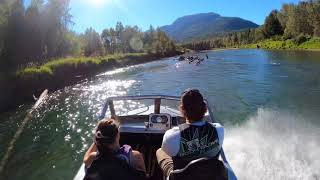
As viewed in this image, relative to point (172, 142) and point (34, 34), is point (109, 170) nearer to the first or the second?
point (172, 142)

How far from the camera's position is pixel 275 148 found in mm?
11984

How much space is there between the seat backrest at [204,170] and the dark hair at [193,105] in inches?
23.3

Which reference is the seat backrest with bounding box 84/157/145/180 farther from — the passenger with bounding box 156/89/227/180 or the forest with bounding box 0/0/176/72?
the forest with bounding box 0/0/176/72

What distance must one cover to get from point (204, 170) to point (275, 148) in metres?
8.18

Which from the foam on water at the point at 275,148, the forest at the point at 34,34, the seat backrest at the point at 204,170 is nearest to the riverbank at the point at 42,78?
the forest at the point at 34,34

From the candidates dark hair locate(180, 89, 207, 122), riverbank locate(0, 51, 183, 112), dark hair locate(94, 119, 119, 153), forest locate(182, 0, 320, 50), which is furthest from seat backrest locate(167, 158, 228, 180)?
forest locate(182, 0, 320, 50)

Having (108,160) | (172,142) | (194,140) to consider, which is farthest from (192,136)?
(108,160)

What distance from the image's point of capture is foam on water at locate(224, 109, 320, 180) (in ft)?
Answer: 32.3

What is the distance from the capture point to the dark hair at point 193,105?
480 centimetres

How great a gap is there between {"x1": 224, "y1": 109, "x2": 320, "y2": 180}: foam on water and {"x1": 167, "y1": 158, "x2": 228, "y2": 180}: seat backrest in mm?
5290

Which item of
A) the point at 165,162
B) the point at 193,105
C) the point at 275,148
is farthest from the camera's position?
the point at 275,148

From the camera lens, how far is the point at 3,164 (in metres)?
12.4

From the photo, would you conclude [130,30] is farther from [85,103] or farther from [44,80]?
[85,103]

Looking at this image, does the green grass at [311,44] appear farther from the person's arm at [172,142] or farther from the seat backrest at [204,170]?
the seat backrest at [204,170]
